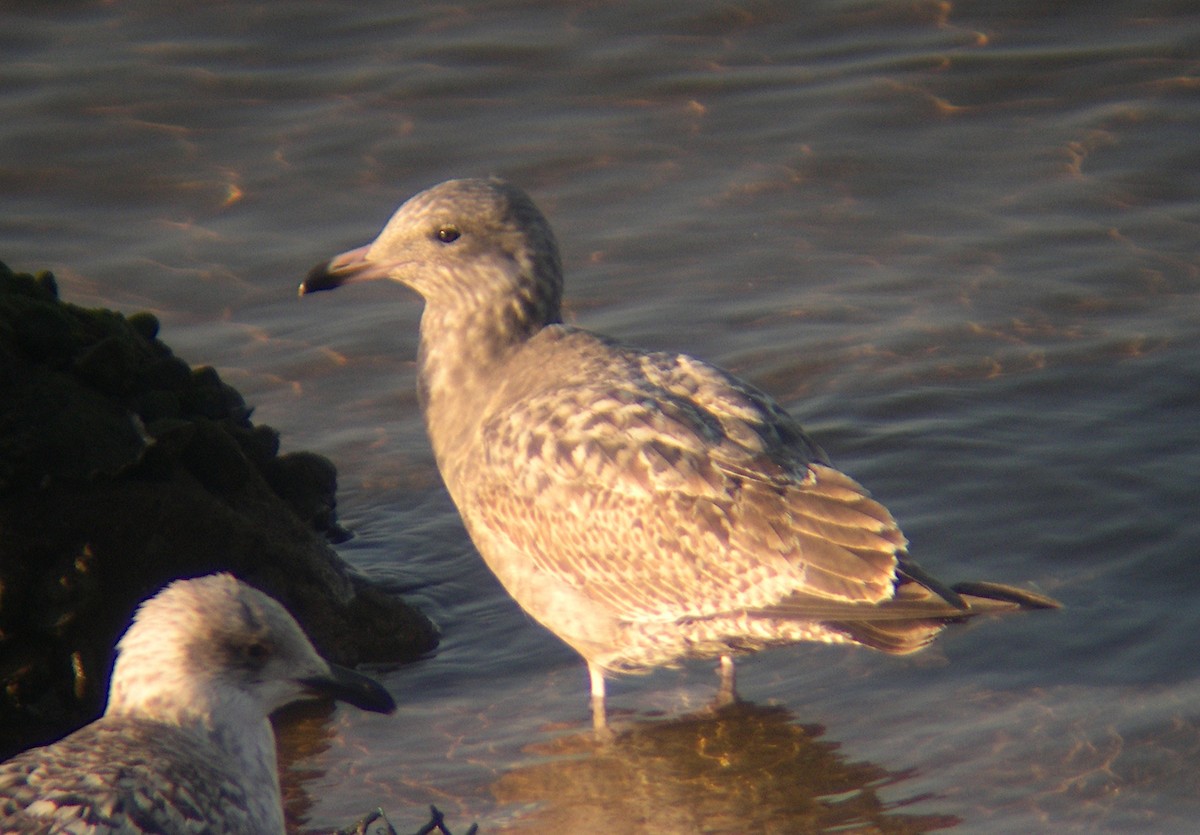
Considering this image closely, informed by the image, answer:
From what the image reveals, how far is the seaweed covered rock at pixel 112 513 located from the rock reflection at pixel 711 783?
3.38ft

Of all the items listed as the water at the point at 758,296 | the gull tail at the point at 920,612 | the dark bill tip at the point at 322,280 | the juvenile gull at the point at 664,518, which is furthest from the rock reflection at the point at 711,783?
the dark bill tip at the point at 322,280

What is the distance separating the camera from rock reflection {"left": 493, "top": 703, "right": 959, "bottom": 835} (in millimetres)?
5242

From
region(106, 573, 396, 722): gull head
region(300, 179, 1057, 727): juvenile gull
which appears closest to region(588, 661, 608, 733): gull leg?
region(300, 179, 1057, 727): juvenile gull

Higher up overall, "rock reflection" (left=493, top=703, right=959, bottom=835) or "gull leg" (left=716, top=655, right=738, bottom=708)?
"gull leg" (left=716, top=655, right=738, bottom=708)

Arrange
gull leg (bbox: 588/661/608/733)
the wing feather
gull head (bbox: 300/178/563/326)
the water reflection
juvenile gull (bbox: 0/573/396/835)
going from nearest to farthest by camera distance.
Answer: juvenile gull (bbox: 0/573/396/835) < the water reflection < the wing feather < gull leg (bbox: 588/661/608/733) < gull head (bbox: 300/178/563/326)

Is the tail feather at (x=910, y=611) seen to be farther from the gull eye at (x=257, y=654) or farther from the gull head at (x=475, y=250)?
the gull head at (x=475, y=250)

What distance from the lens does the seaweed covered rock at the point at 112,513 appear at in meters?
5.50

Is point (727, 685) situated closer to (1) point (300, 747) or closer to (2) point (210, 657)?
(1) point (300, 747)

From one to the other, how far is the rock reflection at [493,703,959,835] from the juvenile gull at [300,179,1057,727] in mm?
219

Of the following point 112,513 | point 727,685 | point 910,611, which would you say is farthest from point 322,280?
point 910,611

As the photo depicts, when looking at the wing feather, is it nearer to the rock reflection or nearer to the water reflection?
the rock reflection

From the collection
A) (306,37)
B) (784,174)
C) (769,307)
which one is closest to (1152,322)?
(769,307)

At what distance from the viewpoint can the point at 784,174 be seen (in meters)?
10.4

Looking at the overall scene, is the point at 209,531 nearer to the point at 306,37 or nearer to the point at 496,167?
the point at 496,167
